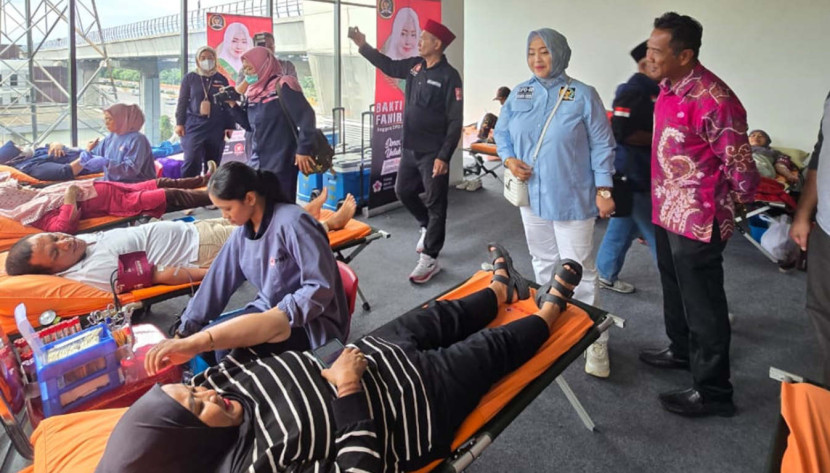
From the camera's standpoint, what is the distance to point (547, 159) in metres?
2.26

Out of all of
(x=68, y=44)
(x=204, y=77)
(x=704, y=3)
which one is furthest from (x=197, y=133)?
(x=704, y=3)

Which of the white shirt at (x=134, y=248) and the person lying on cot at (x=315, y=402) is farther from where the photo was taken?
the white shirt at (x=134, y=248)

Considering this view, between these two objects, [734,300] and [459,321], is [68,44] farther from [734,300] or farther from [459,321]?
[734,300]

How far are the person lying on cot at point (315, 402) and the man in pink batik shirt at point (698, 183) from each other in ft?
2.01

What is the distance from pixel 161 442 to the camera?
3.57ft

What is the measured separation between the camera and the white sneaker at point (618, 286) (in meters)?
3.15

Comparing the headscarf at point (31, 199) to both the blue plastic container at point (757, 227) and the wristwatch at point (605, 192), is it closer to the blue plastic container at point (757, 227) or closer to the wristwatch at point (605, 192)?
the wristwatch at point (605, 192)

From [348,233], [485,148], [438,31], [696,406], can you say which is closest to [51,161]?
[348,233]

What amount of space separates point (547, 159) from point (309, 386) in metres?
1.46

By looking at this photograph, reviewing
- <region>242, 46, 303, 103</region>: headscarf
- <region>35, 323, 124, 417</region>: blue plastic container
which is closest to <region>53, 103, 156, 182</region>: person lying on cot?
<region>242, 46, 303, 103</region>: headscarf

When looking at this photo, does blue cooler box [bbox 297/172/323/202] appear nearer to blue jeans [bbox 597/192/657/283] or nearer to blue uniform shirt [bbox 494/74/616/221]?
blue jeans [bbox 597/192/657/283]

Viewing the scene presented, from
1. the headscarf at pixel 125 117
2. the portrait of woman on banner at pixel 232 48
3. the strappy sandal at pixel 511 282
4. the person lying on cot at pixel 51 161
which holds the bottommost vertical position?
the strappy sandal at pixel 511 282

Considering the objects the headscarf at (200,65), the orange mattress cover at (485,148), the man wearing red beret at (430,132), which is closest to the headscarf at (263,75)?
the man wearing red beret at (430,132)

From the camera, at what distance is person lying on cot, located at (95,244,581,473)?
3.74ft
